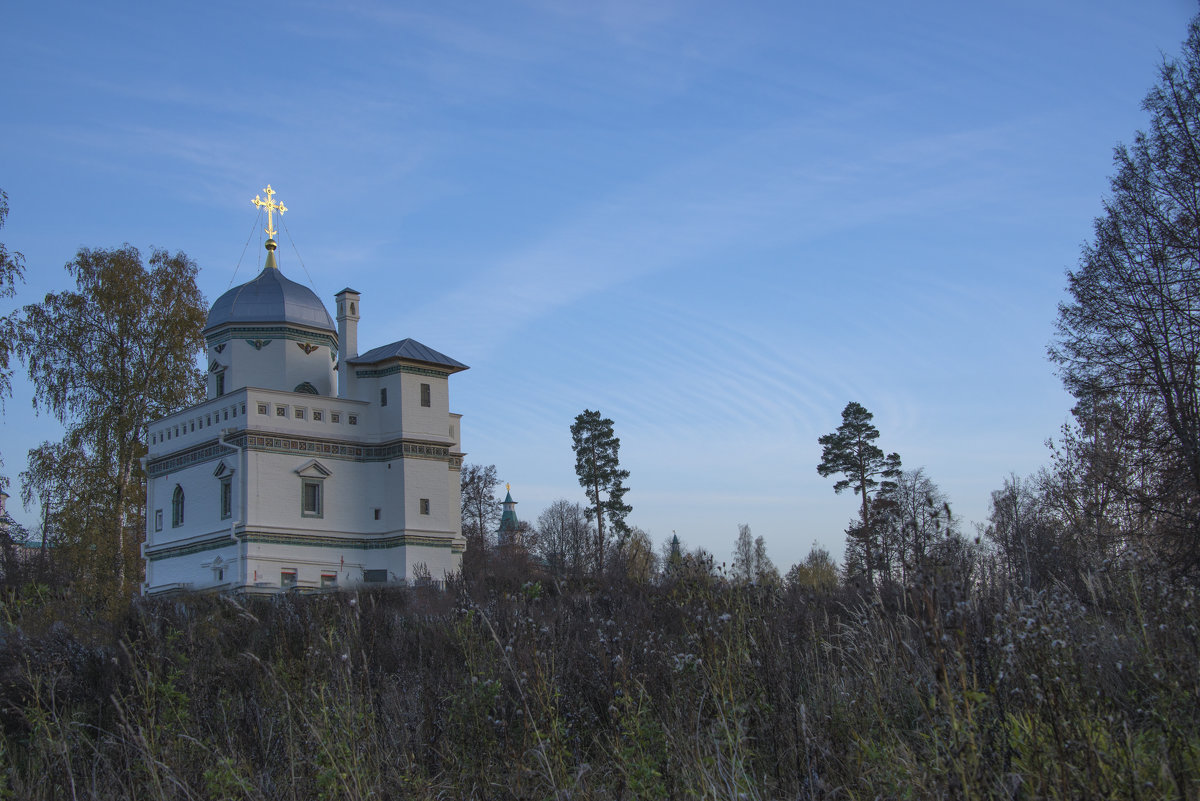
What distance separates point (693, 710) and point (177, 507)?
29320 millimetres

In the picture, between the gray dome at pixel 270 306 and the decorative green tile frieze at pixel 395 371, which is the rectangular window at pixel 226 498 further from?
the gray dome at pixel 270 306

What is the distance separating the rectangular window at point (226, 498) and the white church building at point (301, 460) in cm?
5

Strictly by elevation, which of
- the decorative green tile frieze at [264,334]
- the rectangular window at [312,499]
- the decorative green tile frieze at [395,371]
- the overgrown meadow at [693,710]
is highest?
the decorative green tile frieze at [264,334]

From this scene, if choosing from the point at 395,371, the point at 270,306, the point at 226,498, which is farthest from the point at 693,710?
the point at 270,306

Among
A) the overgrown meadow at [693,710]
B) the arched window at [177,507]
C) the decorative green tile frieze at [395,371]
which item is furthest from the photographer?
the decorative green tile frieze at [395,371]

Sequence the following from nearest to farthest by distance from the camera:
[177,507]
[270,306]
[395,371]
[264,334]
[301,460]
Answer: [301,460] → [177,507] → [395,371] → [264,334] → [270,306]

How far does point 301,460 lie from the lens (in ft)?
102

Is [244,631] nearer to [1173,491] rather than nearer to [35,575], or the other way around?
[1173,491]

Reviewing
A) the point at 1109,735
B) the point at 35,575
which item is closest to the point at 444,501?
the point at 35,575

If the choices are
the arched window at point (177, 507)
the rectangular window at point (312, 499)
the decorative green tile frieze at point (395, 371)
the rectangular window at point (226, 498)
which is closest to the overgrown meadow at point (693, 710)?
the rectangular window at point (226, 498)

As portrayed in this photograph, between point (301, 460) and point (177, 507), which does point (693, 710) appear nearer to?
point (301, 460)

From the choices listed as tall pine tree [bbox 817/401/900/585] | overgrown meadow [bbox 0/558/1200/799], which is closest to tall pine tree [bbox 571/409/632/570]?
tall pine tree [bbox 817/401/900/585]

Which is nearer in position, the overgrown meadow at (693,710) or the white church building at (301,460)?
the overgrown meadow at (693,710)

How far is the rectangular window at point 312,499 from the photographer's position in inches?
1212
